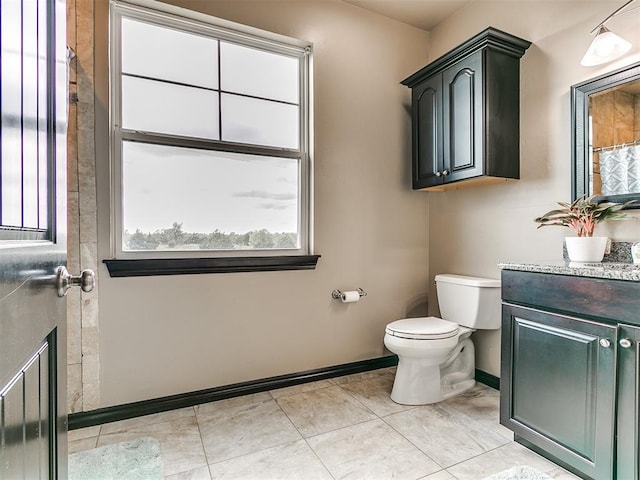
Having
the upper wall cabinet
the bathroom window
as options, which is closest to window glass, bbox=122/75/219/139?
the bathroom window

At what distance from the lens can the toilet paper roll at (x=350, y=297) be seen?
2.56 meters

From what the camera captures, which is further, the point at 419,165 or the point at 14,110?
the point at 419,165

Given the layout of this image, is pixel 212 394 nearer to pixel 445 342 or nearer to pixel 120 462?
pixel 120 462

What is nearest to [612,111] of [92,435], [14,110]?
[14,110]

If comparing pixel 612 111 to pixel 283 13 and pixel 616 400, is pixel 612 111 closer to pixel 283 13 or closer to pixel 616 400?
pixel 616 400

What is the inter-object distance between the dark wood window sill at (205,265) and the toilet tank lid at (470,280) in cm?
88

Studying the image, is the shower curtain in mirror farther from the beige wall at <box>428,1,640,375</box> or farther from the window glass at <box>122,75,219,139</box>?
the window glass at <box>122,75,219,139</box>

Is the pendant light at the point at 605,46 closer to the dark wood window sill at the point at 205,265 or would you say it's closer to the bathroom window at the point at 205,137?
the bathroom window at the point at 205,137

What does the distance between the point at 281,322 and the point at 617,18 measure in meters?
2.42

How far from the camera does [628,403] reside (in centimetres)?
129

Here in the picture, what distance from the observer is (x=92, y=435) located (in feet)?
6.17

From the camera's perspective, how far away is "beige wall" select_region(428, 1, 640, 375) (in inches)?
76.9

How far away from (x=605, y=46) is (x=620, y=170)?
584 millimetres

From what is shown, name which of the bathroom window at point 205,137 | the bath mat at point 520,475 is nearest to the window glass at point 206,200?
the bathroom window at point 205,137
